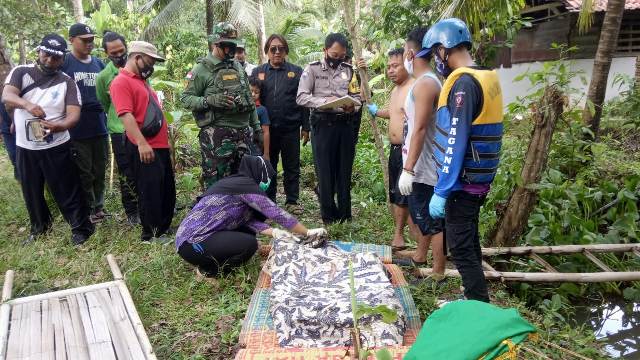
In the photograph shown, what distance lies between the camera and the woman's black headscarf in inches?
141

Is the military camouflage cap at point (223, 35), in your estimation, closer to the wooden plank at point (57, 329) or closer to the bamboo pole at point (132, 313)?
the bamboo pole at point (132, 313)

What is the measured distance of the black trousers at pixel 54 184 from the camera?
4.47 metres

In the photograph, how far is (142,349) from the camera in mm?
2721

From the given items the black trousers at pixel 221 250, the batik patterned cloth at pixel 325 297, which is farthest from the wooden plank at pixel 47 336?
the batik patterned cloth at pixel 325 297

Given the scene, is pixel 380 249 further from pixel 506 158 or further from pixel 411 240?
pixel 506 158

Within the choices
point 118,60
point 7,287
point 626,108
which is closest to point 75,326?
point 7,287

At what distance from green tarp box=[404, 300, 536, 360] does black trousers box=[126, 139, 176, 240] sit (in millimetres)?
3265

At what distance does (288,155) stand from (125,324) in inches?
113

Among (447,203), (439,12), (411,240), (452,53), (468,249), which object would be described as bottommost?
(411,240)

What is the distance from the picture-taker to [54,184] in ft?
14.9

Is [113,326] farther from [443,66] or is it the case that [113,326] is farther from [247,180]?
[443,66]

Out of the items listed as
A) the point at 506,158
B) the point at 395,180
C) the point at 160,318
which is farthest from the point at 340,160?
the point at 160,318

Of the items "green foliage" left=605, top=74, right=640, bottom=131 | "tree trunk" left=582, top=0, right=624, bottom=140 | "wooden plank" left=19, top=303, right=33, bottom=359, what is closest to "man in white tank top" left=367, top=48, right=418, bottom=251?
"tree trunk" left=582, top=0, right=624, bottom=140

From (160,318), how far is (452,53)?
2538 mm
